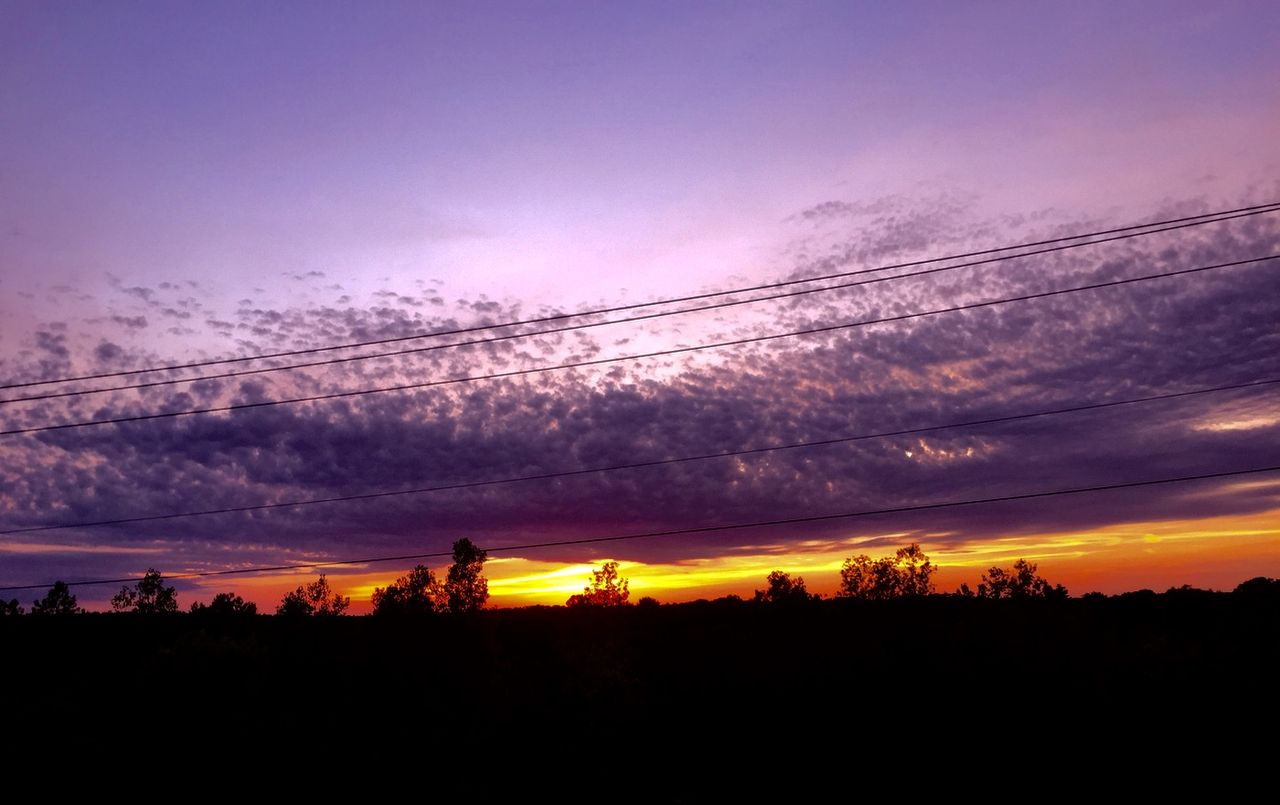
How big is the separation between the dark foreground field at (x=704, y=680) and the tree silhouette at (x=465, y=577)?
63.0m

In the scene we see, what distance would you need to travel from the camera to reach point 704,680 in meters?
32.2

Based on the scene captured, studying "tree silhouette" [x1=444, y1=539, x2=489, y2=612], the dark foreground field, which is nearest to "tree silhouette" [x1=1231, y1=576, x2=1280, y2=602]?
the dark foreground field

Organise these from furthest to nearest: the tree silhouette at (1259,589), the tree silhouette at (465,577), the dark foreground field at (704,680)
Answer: the tree silhouette at (465,577), the tree silhouette at (1259,589), the dark foreground field at (704,680)

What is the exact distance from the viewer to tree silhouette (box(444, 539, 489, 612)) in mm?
106094

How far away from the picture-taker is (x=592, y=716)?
94.9ft

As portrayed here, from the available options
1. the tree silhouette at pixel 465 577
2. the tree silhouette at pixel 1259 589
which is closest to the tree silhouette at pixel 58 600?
the tree silhouette at pixel 465 577

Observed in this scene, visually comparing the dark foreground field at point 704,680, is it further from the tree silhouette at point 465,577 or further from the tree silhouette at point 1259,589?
the tree silhouette at point 465,577

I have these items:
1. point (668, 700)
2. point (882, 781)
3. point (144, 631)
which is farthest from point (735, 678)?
point (144, 631)

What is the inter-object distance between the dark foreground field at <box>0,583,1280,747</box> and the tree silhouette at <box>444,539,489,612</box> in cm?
6303

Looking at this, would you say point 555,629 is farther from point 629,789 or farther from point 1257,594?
point 1257,594

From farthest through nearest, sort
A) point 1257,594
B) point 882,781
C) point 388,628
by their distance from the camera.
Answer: point 1257,594 < point 388,628 < point 882,781

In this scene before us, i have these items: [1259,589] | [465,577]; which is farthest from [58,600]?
[1259,589]

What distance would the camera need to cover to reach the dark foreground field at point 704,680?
26.2m

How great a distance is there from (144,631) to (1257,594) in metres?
76.1
